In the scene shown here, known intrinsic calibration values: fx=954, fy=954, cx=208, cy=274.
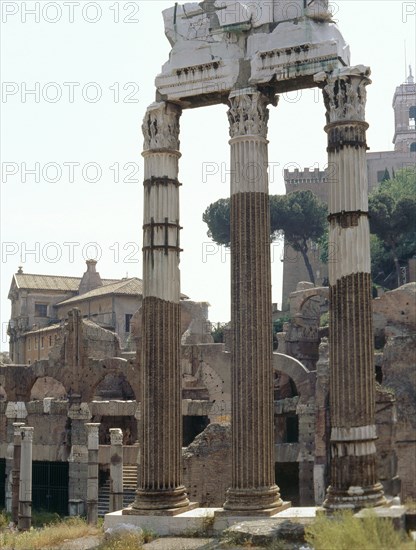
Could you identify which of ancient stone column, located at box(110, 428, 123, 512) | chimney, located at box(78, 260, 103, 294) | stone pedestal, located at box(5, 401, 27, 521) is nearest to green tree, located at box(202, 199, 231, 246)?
chimney, located at box(78, 260, 103, 294)

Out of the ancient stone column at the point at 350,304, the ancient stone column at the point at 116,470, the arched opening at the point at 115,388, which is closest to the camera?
the ancient stone column at the point at 350,304

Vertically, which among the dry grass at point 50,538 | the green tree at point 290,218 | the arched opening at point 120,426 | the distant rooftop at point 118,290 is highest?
the green tree at point 290,218

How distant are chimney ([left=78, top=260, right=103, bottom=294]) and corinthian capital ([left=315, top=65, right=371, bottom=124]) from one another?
37.6 meters

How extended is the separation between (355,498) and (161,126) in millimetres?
5311

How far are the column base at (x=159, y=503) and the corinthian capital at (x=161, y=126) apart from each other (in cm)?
439

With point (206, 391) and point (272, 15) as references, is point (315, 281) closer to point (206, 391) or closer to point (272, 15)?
point (206, 391)

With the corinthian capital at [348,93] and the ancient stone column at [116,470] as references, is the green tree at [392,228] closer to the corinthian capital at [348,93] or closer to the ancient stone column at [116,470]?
the ancient stone column at [116,470]

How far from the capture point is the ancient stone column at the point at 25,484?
20.1m

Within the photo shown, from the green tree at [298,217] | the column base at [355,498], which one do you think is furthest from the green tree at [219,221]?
the column base at [355,498]

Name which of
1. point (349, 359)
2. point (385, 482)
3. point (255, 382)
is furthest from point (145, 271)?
point (385, 482)

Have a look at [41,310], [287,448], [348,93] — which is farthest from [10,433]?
[41,310]

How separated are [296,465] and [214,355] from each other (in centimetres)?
532

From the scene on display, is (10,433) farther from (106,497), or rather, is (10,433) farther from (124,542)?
(124,542)

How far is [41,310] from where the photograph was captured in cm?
4775
